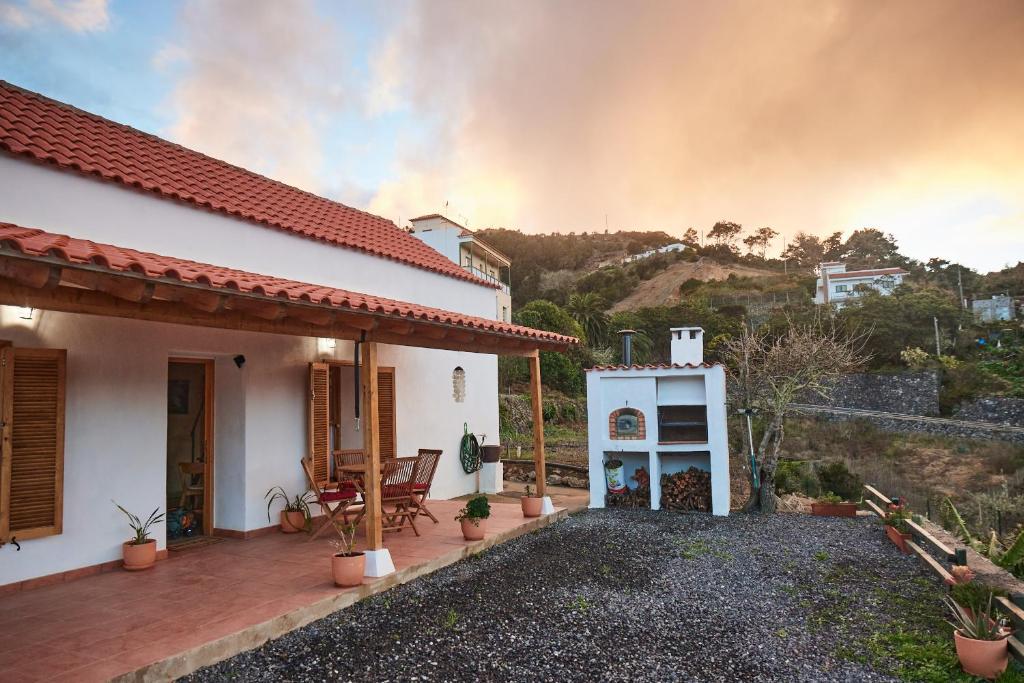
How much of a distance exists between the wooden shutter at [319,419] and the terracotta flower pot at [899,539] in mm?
7147

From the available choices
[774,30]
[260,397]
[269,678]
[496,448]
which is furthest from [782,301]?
[269,678]

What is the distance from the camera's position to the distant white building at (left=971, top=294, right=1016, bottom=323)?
32.6 m

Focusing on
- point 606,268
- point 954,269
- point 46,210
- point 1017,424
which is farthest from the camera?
point 606,268

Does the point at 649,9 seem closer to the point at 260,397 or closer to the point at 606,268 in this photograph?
the point at 260,397

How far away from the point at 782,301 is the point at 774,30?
3007 cm

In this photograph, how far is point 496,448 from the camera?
11.3 meters

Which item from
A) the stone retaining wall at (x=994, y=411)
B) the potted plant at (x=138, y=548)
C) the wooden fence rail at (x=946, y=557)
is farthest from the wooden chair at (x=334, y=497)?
the stone retaining wall at (x=994, y=411)

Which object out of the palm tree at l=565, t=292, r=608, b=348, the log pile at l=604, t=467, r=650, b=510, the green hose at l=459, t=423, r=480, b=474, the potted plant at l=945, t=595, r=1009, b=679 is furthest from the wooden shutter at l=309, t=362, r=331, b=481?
the palm tree at l=565, t=292, r=608, b=348

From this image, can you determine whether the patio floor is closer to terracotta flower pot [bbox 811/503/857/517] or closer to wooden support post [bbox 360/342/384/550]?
wooden support post [bbox 360/342/384/550]

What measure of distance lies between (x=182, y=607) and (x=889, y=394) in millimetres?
28796

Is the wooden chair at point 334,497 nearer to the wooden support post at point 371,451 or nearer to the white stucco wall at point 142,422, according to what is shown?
the white stucco wall at point 142,422

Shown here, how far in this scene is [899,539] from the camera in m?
7.12

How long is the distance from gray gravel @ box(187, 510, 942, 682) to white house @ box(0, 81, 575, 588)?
3.92ft

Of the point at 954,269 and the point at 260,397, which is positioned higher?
the point at 954,269
